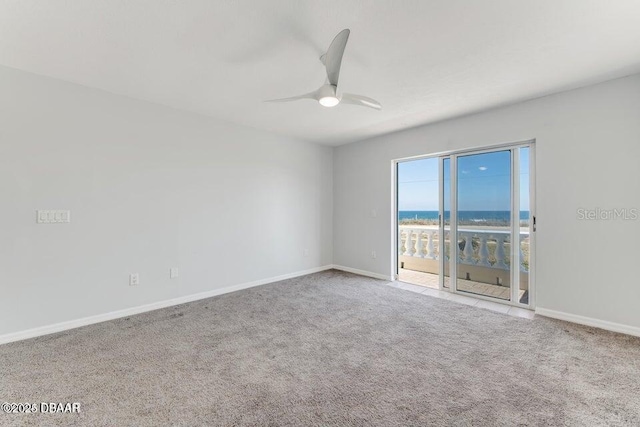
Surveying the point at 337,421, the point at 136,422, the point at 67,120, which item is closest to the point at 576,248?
the point at 337,421

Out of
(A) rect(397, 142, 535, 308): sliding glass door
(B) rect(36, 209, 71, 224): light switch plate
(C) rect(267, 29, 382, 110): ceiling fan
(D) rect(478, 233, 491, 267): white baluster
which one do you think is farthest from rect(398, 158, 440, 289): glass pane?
(B) rect(36, 209, 71, 224): light switch plate

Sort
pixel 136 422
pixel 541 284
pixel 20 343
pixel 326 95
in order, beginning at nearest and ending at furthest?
1. pixel 136 422
2. pixel 326 95
3. pixel 20 343
4. pixel 541 284

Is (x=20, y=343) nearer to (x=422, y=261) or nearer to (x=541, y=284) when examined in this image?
(x=541, y=284)

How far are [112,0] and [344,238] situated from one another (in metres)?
4.39

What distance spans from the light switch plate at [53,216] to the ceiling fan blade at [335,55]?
289cm

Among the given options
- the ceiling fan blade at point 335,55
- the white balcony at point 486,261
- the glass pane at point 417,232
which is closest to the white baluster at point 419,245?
the glass pane at point 417,232

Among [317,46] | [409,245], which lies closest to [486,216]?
[409,245]

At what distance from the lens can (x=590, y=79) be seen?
2646 millimetres

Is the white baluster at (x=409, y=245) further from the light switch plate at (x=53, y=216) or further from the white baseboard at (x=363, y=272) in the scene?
→ the light switch plate at (x=53, y=216)

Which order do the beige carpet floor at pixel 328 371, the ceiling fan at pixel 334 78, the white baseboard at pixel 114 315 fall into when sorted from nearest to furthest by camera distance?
1. the beige carpet floor at pixel 328 371
2. the ceiling fan at pixel 334 78
3. the white baseboard at pixel 114 315

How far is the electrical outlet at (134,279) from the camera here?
307 cm

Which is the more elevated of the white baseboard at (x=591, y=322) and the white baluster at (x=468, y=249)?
the white baluster at (x=468, y=249)

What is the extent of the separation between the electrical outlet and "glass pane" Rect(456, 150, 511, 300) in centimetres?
421

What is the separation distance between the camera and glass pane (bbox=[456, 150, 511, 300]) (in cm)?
348
